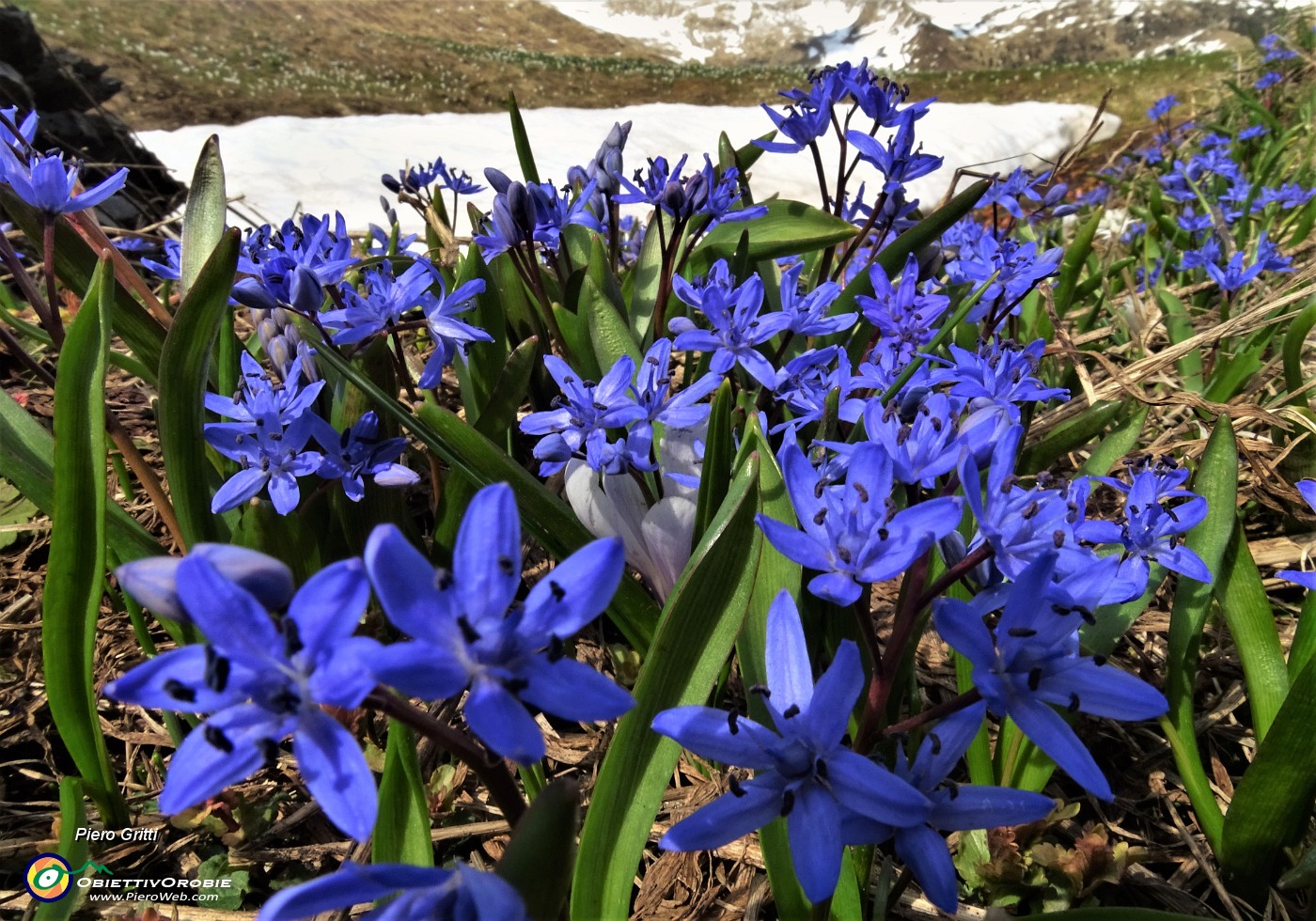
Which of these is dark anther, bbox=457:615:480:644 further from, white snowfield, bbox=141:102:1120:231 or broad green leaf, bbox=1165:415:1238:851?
white snowfield, bbox=141:102:1120:231

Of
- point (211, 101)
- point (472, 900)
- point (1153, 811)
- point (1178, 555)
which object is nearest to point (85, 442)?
point (472, 900)

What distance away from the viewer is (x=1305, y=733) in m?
1.26

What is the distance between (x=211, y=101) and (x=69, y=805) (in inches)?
485

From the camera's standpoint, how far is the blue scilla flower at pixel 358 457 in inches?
62.6

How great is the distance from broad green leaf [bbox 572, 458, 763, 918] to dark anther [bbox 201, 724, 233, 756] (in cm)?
59

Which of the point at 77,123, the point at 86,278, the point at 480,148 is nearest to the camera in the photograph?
the point at 86,278

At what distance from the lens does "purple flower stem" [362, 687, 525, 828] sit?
711mm

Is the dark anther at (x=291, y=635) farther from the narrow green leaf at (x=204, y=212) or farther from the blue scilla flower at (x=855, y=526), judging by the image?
the narrow green leaf at (x=204, y=212)

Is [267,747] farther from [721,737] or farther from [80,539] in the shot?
[80,539]

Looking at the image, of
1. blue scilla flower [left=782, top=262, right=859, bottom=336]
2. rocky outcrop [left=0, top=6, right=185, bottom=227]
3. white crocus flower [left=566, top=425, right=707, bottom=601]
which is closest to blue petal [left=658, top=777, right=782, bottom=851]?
white crocus flower [left=566, top=425, right=707, bottom=601]

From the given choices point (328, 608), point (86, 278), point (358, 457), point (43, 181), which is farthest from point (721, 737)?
point (86, 278)

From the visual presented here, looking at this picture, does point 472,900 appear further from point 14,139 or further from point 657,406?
point 14,139

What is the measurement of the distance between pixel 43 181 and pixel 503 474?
3.99 feet

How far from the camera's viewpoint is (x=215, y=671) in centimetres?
67
